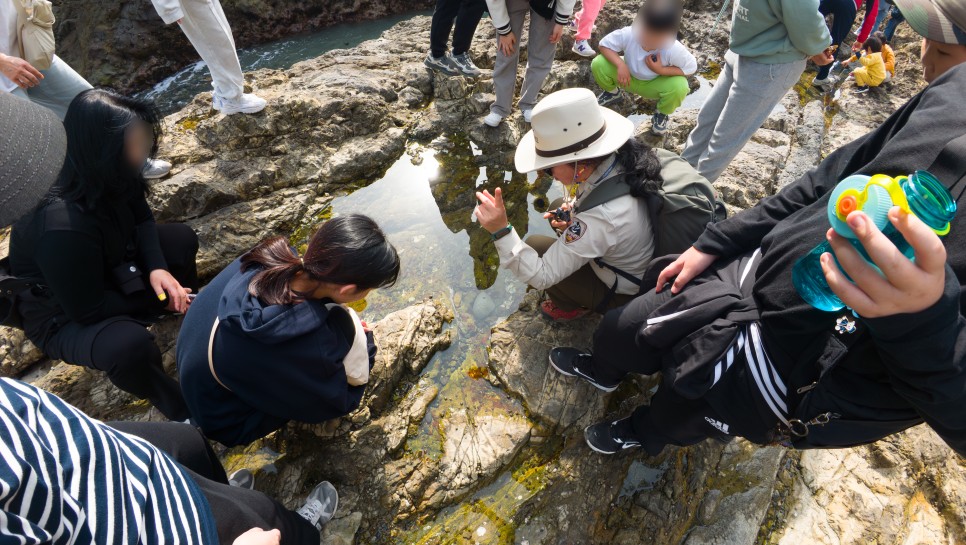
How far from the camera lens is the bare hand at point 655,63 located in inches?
191

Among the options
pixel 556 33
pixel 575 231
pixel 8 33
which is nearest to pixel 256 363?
pixel 575 231

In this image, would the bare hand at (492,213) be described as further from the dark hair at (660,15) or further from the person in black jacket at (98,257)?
the dark hair at (660,15)

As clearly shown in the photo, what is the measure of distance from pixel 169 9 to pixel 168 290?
2.68 m

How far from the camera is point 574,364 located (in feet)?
10.1

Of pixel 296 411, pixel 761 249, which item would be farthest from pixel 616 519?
pixel 296 411

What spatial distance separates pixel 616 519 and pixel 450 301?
2.03 metres

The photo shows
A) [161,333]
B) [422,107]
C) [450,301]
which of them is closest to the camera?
[161,333]

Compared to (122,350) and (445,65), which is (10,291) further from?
(445,65)

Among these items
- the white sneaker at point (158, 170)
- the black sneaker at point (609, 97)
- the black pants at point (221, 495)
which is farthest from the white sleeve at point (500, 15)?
the black pants at point (221, 495)

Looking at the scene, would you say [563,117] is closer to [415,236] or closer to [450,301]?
[450,301]

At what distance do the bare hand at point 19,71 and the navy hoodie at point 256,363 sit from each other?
2.87 m

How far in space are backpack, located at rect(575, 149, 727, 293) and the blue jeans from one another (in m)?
4.72

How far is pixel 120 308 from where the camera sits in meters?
2.78

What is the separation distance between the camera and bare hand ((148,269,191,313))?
296 centimetres
